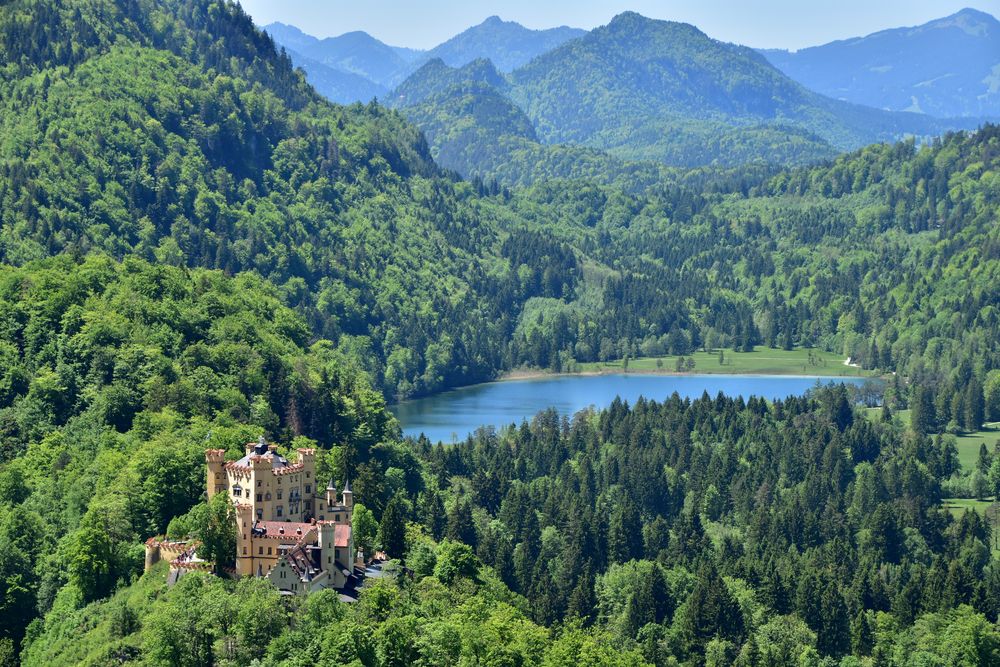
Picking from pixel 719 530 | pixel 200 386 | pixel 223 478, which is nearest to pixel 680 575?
pixel 719 530

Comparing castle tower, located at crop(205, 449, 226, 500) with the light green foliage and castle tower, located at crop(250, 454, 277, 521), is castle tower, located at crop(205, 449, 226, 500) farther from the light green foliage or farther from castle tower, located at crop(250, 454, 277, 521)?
the light green foliage

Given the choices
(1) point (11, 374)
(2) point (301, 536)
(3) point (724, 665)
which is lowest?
(3) point (724, 665)

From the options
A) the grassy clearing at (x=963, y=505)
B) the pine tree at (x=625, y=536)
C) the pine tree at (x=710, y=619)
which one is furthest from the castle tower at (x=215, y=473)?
the grassy clearing at (x=963, y=505)

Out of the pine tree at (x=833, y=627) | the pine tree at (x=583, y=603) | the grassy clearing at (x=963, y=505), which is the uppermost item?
the grassy clearing at (x=963, y=505)

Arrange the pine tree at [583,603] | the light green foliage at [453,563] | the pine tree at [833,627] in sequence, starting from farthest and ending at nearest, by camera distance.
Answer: the pine tree at [583,603] < the pine tree at [833,627] < the light green foliage at [453,563]

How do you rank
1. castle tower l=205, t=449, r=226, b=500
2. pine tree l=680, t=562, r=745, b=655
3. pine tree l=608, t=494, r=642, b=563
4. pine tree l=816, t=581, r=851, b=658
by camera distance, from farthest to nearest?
pine tree l=608, t=494, r=642, b=563, pine tree l=816, t=581, r=851, b=658, pine tree l=680, t=562, r=745, b=655, castle tower l=205, t=449, r=226, b=500

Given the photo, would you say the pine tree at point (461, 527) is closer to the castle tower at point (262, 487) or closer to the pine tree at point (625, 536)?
→ the pine tree at point (625, 536)

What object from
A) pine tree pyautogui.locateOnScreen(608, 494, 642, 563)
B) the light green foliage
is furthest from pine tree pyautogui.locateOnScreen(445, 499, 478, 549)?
the light green foliage

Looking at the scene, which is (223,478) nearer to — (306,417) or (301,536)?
(301,536)
